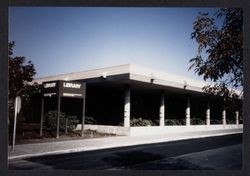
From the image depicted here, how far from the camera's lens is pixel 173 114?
43312mm

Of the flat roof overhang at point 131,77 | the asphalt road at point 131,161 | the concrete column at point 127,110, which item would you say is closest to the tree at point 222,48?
the asphalt road at point 131,161

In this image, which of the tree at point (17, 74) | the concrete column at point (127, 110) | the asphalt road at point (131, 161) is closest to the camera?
the asphalt road at point (131, 161)

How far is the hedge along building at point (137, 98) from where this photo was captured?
78.1 ft

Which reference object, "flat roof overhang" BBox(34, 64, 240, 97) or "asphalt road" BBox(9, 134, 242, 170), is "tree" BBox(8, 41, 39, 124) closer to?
"flat roof overhang" BBox(34, 64, 240, 97)

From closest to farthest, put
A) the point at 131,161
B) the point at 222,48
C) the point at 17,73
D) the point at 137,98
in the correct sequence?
the point at 222,48 → the point at 131,161 → the point at 17,73 → the point at 137,98

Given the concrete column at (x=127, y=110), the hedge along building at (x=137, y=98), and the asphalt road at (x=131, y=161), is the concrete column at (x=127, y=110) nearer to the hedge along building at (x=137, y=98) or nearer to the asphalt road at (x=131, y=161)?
the hedge along building at (x=137, y=98)

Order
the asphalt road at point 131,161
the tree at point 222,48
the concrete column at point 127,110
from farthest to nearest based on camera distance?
the concrete column at point 127,110 → the asphalt road at point 131,161 → the tree at point 222,48

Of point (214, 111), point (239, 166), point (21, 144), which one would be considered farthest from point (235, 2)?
point (214, 111)

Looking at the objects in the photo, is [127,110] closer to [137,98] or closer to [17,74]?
[17,74]

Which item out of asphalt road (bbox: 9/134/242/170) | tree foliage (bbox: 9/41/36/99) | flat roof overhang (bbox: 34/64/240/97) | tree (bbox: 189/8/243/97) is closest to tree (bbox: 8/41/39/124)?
tree foliage (bbox: 9/41/36/99)

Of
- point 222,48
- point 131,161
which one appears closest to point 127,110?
point 131,161

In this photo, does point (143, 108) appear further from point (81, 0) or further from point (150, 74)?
point (81, 0)

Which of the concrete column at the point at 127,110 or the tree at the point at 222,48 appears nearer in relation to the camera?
the tree at the point at 222,48

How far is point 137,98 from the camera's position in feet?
125
